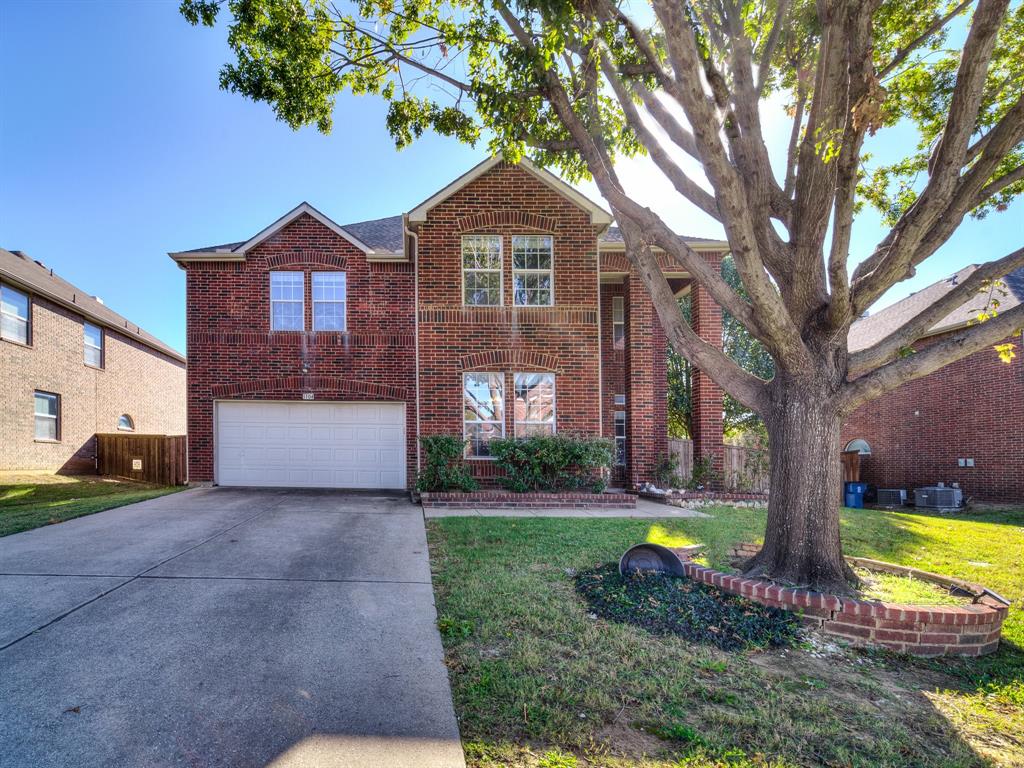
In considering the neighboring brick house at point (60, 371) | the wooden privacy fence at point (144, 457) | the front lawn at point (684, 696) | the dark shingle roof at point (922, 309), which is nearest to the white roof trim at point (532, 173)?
the wooden privacy fence at point (144, 457)

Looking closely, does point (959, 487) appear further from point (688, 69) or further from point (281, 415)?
point (281, 415)

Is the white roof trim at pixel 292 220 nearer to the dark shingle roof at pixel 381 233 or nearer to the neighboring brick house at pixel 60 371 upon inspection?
the dark shingle roof at pixel 381 233

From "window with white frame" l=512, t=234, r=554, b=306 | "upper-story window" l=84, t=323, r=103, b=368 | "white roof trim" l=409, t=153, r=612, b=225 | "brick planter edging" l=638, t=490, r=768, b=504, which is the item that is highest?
"white roof trim" l=409, t=153, r=612, b=225

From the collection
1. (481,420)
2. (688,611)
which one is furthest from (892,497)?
(688,611)

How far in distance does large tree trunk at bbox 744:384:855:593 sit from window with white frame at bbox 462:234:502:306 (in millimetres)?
8032

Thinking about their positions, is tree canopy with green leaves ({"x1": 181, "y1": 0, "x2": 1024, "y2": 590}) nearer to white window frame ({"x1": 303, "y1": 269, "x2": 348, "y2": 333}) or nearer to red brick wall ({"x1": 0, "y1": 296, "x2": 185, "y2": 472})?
white window frame ({"x1": 303, "y1": 269, "x2": 348, "y2": 333})

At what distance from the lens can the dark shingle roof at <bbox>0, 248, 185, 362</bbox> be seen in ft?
50.6

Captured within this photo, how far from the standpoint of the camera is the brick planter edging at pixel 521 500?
33.5ft

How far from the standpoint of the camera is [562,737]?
2.65 meters

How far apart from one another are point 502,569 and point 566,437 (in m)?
5.88

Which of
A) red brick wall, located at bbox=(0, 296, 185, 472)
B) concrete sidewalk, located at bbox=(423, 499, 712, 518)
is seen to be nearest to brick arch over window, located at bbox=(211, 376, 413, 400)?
concrete sidewalk, located at bbox=(423, 499, 712, 518)

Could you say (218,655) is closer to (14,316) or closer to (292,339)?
(292,339)

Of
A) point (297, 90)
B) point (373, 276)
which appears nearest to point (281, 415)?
point (373, 276)

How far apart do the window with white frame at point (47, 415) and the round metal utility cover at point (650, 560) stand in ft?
62.2
